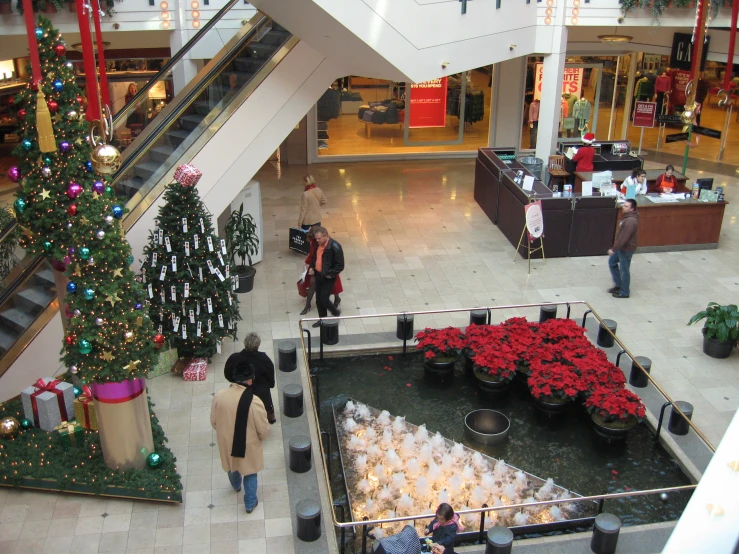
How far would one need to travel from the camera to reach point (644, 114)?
2028 cm

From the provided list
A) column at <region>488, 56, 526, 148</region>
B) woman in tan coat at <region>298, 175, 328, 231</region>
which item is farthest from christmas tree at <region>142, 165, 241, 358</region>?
column at <region>488, 56, 526, 148</region>

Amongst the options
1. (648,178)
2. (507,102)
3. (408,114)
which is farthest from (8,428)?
(507,102)

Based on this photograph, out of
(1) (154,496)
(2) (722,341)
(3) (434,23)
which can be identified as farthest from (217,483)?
(3) (434,23)

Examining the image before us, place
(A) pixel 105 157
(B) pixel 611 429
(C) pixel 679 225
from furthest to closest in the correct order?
(C) pixel 679 225 < (B) pixel 611 429 < (A) pixel 105 157

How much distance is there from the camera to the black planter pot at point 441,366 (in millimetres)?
9391

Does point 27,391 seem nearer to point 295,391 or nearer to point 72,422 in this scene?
point 72,422

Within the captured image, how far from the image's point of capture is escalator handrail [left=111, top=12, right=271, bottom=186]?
10242 mm

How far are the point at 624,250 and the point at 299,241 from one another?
5129 mm

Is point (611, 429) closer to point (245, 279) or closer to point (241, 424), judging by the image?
point (241, 424)

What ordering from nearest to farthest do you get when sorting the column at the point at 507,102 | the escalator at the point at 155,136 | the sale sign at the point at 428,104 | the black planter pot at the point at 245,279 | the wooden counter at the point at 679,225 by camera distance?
the escalator at the point at 155,136 → the black planter pot at the point at 245,279 → the wooden counter at the point at 679,225 → the column at the point at 507,102 → the sale sign at the point at 428,104

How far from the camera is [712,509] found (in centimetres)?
221

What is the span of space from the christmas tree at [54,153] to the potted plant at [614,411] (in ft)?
17.8

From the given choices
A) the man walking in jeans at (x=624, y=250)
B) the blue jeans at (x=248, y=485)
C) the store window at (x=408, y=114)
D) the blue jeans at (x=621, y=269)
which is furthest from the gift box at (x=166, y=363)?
the store window at (x=408, y=114)

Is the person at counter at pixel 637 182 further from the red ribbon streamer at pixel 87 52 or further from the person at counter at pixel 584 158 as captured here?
the red ribbon streamer at pixel 87 52
